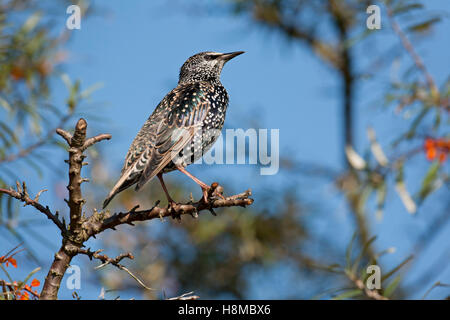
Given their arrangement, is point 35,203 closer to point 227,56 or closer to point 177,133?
point 177,133

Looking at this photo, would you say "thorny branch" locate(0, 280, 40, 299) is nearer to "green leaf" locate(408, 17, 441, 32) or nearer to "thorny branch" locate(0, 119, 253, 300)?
"thorny branch" locate(0, 119, 253, 300)

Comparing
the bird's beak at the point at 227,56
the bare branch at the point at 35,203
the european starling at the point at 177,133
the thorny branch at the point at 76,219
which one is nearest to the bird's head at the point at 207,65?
the bird's beak at the point at 227,56

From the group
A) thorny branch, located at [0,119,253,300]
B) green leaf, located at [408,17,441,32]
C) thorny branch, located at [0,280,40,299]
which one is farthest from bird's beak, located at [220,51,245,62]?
thorny branch, located at [0,280,40,299]

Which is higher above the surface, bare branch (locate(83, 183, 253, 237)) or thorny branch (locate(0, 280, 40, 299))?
bare branch (locate(83, 183, 253, 237))

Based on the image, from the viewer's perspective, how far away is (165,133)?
4.38 metres

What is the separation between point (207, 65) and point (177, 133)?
1.56 meters

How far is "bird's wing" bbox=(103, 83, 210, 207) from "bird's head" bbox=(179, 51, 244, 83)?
625 millimetres

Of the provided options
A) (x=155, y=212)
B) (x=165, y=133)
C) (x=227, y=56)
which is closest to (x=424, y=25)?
(x=227, y=56)

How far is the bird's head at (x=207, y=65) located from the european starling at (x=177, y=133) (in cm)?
41

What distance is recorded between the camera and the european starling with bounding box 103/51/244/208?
396cm
